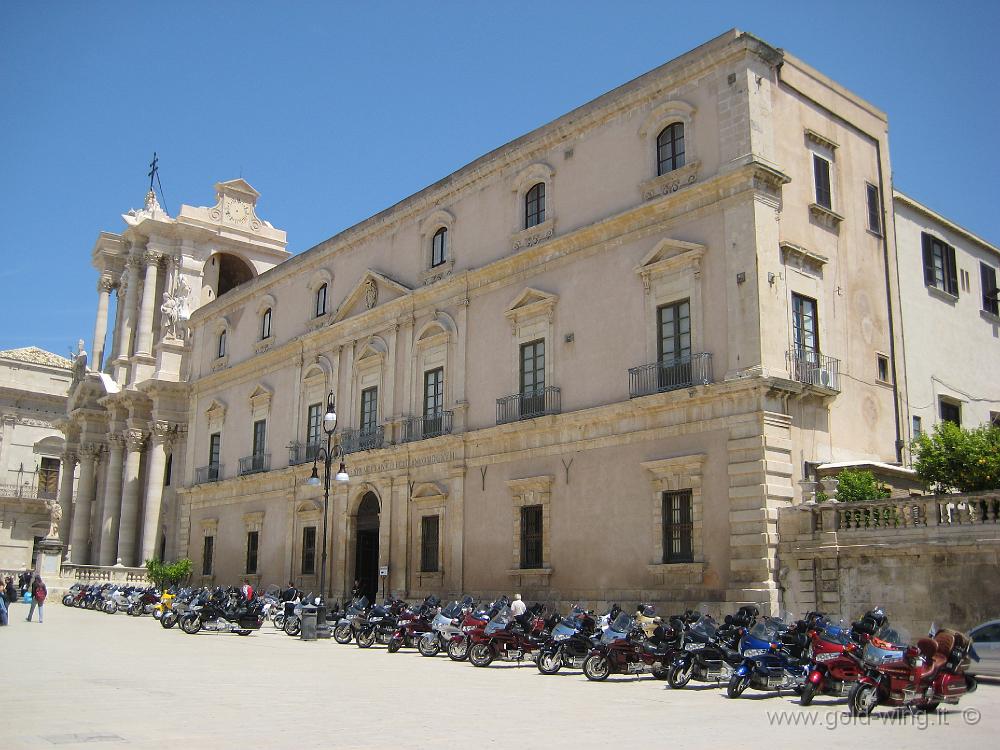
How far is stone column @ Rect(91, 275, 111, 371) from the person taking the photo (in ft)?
178

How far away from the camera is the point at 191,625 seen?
25.6m

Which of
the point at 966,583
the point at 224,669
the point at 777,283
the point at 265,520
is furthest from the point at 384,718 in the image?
the point at 265,520

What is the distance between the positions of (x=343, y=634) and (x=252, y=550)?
14.1 metres

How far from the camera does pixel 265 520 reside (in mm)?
35031

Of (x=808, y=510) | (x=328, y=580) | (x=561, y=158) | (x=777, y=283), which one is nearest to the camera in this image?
(x=808, y=510)

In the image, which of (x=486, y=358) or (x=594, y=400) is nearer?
(x=594, y=400)

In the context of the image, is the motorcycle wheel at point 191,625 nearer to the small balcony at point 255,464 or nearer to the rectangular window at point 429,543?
the rectangular window at point 429,543

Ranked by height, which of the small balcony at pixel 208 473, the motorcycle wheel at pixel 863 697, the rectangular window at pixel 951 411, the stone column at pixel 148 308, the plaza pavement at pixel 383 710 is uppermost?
the stone column at pixel 148 308

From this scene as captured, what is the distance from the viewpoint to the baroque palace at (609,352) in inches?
795

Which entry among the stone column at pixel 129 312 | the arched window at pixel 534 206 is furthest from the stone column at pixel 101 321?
the arched window at pixel 534 206

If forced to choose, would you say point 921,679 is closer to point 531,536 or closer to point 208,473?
point 531,536

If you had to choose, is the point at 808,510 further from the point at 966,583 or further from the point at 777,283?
the point at 777,283

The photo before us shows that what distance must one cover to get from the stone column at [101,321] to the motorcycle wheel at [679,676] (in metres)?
47.1

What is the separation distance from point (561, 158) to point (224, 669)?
15.2m
